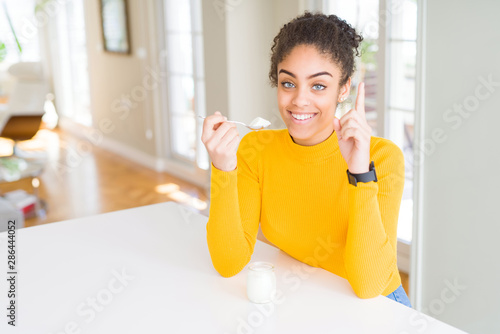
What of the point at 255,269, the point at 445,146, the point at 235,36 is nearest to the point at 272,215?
the point at 255,269

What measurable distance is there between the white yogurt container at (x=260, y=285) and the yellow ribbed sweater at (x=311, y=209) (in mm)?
154

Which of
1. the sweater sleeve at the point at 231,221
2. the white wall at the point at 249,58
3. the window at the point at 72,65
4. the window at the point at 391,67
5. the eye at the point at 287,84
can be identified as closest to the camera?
the sweater sleeve at the point at 231,221

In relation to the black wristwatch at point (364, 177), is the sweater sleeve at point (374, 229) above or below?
below

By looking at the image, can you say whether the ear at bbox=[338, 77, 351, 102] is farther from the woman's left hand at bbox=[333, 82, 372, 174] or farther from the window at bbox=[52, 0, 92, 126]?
the window at bbox=[52, 0, 92, 126]

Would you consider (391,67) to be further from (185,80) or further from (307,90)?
(185,80)

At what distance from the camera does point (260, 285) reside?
1263 mm

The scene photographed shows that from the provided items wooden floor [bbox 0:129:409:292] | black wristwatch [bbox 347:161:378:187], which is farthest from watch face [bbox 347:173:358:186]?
wooden floor [bbox 0:129:409:292]

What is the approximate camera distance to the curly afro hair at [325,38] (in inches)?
60.0

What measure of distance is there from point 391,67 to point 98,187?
2.96 m

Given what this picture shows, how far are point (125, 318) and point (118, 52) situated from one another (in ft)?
16.8

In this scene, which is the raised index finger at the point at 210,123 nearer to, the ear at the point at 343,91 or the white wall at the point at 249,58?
the ear at the point at 343,91

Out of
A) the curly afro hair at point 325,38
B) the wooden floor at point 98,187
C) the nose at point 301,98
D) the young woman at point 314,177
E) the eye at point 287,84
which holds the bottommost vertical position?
the wooden floor at point 98,187

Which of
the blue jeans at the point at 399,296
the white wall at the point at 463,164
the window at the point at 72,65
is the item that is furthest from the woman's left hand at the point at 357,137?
the window at the point at 72,65

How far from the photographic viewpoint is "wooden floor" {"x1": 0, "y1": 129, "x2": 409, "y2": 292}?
4570 millimetres
